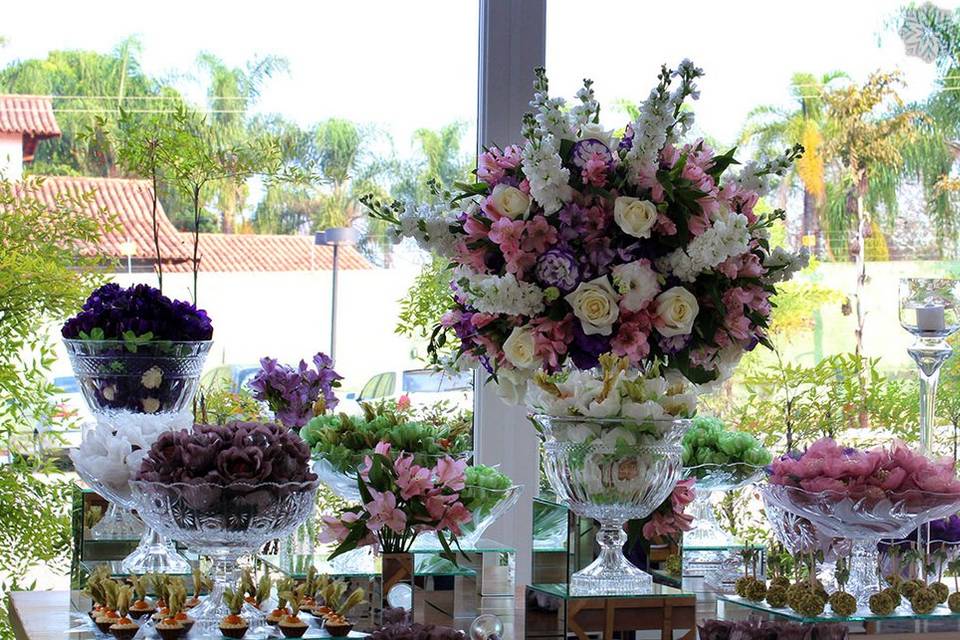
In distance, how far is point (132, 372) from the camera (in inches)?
82.5

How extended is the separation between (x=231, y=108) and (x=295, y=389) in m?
1.17

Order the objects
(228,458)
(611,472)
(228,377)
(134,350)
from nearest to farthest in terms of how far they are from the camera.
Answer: (228,458) < (611,472) < (134,350) < (228,377)

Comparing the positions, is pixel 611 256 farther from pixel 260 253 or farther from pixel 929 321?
pixel 260 253

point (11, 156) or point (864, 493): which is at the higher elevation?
point (11, 156)

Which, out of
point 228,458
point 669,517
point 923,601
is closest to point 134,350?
point 228,458

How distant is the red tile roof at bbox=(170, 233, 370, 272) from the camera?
3256 mm

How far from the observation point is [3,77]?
123 inches

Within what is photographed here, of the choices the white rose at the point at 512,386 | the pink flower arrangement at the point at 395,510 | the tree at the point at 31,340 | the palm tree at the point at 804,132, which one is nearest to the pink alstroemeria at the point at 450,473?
the pink flower arrangement at the point at 395,510

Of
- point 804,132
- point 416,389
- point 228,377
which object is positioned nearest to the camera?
point 228,377

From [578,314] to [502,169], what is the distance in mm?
270

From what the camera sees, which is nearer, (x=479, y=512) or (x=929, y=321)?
(x=479, y=512)

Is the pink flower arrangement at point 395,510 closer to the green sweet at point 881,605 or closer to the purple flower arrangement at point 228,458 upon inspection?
the purple flower arrangement at point 228,458

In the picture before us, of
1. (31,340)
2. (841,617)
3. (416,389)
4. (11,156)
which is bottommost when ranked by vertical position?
(841,617)

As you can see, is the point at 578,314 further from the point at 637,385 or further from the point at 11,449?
the point at 11,449
